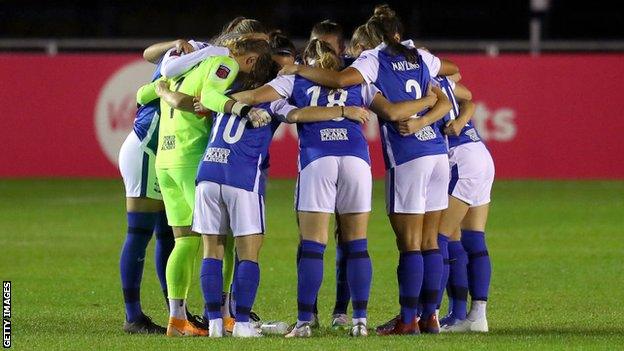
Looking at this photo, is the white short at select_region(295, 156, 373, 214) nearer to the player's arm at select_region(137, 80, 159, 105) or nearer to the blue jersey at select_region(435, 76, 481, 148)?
the blue jersey at select_region(435, 76, 481, 148)

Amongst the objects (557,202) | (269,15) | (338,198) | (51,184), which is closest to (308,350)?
(338,198)

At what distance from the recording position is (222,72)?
319 inches

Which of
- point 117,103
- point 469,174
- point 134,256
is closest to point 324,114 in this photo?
point 469,174

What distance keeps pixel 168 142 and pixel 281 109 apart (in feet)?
2.61

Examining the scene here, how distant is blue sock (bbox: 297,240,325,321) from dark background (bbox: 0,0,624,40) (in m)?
16.5

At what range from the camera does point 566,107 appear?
20.7m

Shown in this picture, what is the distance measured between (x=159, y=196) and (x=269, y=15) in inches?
681

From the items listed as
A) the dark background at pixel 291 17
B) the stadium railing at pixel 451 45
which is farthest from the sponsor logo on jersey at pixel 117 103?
the dark background at pixel 291 17

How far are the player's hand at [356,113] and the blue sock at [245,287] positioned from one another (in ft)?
3.36

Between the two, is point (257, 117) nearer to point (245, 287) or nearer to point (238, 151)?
point (238, 151)

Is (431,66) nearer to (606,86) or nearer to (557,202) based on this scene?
(557,202)

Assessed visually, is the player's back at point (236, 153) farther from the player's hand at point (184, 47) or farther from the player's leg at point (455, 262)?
the player's leg at point (455, 262)

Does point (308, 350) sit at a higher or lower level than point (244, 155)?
lower

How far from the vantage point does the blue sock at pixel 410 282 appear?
817 cm
